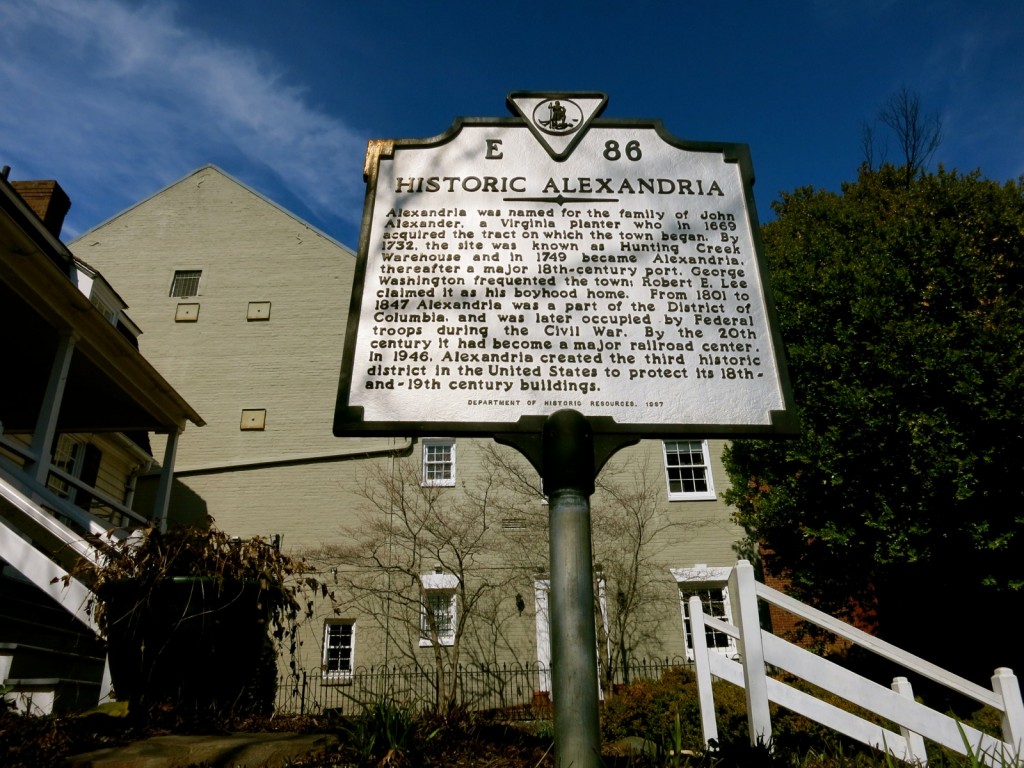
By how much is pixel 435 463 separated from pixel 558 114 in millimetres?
16361

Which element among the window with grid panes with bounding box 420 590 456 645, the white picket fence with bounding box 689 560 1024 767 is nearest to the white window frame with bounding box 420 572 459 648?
the window with grid panes with bounding box 420 590 456 645

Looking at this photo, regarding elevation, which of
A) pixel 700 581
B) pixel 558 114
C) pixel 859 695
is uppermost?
pixel 558 114

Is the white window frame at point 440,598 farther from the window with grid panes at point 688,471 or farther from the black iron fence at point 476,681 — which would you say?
the window with grid panes at point 688,471

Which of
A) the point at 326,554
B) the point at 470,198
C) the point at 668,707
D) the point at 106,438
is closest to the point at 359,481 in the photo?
the point at 326,554

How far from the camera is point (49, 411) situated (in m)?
10.7

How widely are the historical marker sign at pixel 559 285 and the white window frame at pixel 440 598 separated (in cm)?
1506

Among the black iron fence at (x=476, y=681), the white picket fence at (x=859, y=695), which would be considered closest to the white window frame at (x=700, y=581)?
the black iron fence at (x=476, y=681)

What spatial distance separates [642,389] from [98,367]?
11342mm

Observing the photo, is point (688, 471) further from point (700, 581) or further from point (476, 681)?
point (476, 681)

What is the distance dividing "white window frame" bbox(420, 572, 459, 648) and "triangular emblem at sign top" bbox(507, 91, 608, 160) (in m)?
15.2

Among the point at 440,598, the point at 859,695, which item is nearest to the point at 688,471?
the point at 440,598

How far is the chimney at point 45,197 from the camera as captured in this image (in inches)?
708

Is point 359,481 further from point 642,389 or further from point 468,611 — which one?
point 642,389

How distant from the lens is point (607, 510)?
64.2 ft
